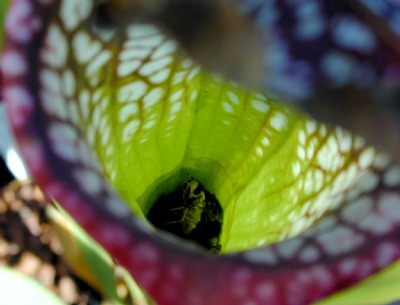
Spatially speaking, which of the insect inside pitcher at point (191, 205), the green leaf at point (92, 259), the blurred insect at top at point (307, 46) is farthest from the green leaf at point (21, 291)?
the insect inside pitcher at point (191, 205)

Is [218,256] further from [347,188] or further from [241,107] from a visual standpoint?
[241,107]

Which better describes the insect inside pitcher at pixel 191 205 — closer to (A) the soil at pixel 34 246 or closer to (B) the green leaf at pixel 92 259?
(A) the soil at pixel 34 246

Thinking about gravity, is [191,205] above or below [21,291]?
below

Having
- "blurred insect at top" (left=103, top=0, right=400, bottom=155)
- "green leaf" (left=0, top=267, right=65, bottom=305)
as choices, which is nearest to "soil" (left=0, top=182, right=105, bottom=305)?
"green leaf" (left=0, top=267, right=65, bottom=305)

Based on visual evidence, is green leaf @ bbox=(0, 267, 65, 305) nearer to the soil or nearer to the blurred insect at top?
the soil

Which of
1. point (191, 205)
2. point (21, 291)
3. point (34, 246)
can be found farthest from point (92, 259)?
point (191, 205)

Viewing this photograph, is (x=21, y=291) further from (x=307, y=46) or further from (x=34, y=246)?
(x=307, y=46)
